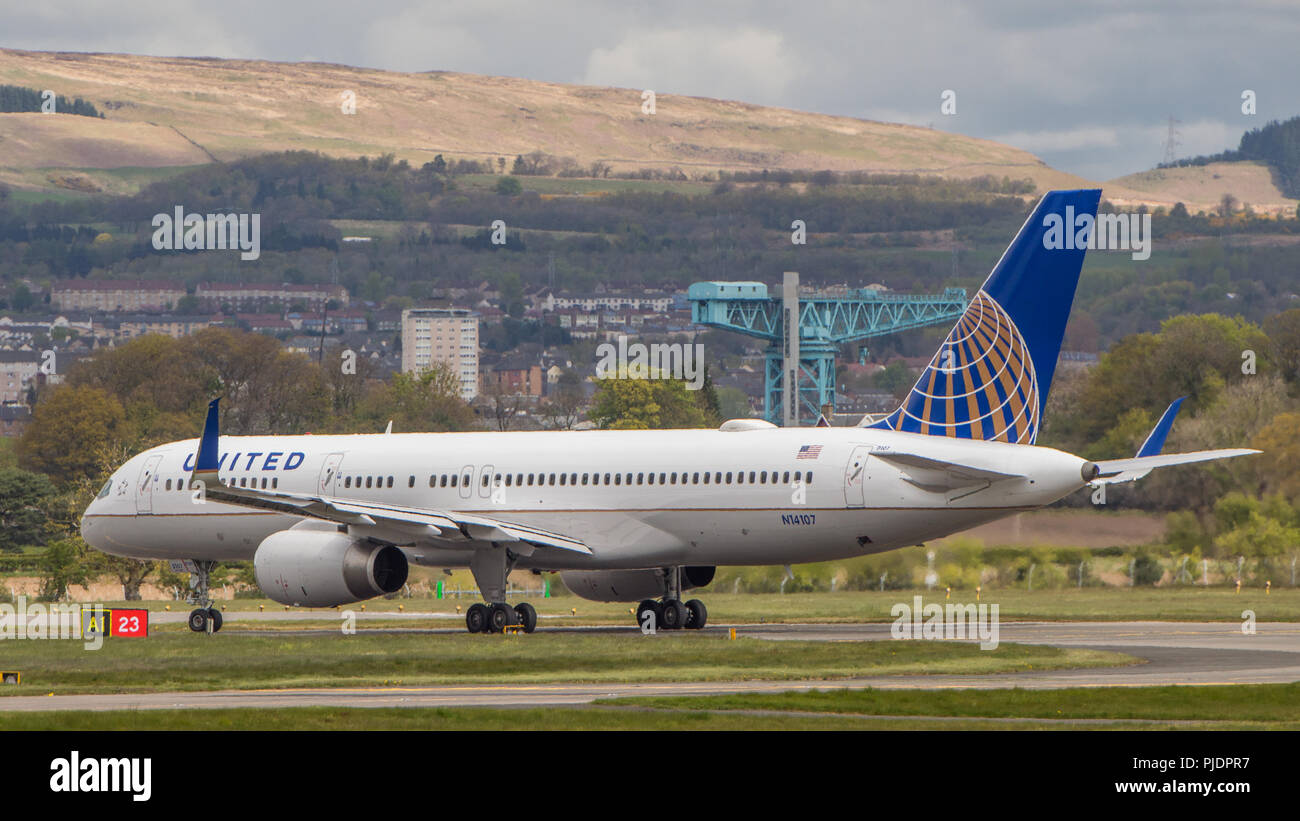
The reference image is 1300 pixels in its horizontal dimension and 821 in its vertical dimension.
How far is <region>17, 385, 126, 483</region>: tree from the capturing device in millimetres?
117188

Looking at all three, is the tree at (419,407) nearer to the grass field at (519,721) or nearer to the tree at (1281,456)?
Answer: the tree at (1281,456)

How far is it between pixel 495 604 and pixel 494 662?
8.56m

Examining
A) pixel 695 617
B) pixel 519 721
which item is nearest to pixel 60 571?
pixel 695 617

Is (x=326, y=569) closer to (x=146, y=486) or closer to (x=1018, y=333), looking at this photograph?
(x=146, y=486)

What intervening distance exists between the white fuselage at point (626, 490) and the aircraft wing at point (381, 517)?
63 cm

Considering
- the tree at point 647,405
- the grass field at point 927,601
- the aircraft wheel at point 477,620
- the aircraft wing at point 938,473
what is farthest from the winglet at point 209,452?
the tree at point 647,405

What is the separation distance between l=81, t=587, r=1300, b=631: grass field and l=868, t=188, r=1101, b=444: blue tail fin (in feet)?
24.4

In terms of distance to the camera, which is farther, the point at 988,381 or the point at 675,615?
the point at 675,615

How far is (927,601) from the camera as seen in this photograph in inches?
1865

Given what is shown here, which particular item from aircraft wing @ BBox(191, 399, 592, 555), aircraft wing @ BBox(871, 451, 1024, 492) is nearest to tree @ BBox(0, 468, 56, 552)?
aircraft wing @ BBox(191, 399, 592, 555)

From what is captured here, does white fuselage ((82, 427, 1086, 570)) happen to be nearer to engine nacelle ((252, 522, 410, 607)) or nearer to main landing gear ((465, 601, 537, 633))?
engine nacelle ((252, 522, 410, 607))

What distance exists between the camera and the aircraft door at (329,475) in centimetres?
4178
